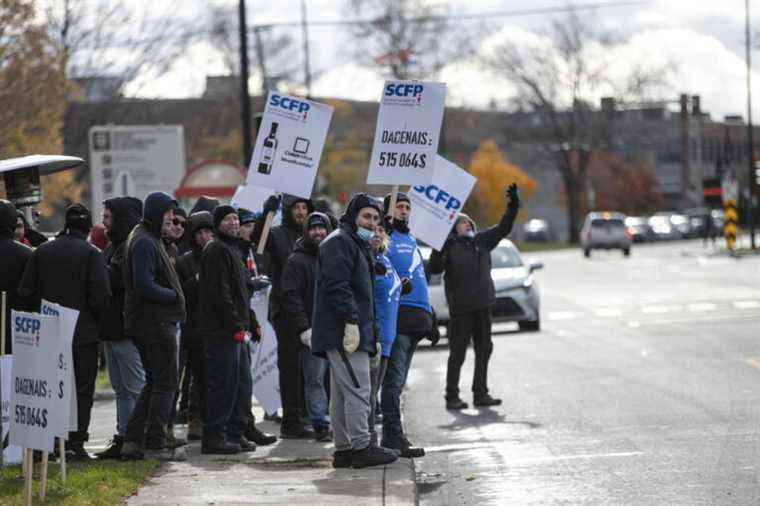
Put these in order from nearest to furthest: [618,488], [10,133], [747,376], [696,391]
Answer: [618,488], [696,391], [747,376], [10,133]

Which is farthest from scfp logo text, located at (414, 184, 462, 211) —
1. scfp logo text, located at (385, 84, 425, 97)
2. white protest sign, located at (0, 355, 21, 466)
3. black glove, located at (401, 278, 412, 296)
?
white protest sign, located at (0, 355, 21, 466)

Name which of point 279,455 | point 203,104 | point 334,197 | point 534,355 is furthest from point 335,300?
point 334,197

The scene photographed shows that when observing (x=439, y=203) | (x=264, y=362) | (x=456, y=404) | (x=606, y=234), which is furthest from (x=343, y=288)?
(x=606, y=234)

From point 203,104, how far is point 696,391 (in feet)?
155

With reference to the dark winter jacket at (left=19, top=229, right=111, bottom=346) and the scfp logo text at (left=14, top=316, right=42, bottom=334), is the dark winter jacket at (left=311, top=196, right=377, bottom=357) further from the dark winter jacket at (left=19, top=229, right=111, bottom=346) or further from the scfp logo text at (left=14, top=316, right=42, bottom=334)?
the scfp logo text at (left=14, top=316, right=42, bottom=334)

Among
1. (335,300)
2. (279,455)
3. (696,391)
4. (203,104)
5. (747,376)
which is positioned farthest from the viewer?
(203,104)

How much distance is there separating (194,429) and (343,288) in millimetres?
3276

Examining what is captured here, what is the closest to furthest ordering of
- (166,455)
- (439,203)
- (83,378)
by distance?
1. (83,378)
2. (166,455)
3. (439,203)

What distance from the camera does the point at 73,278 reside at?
11.7 m

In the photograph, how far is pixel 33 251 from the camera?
11.7 m

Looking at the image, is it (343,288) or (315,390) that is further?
(315,390)

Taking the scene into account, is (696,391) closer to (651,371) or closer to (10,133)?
(651,371)

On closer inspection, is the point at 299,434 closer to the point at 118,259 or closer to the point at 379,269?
the point at 118,259

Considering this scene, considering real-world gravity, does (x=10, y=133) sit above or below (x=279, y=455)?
above
